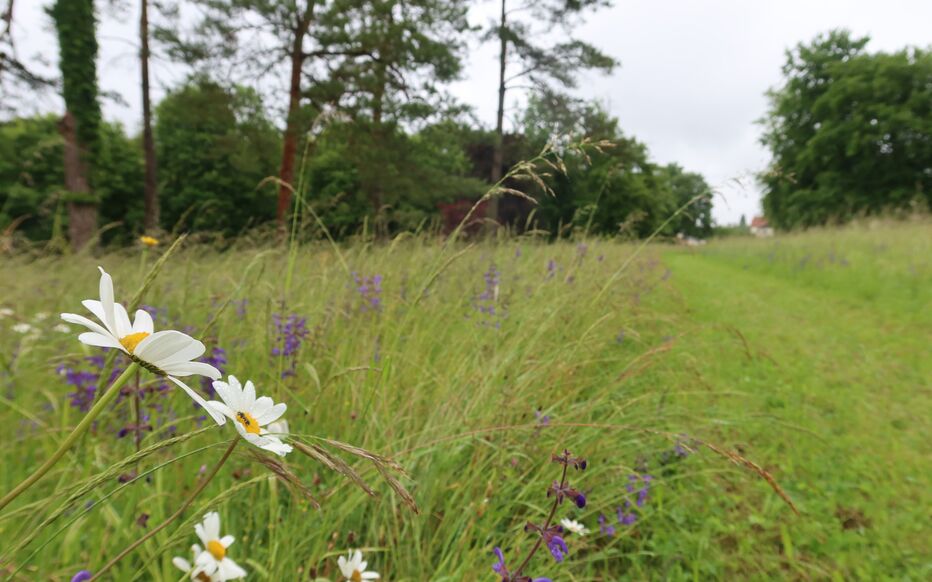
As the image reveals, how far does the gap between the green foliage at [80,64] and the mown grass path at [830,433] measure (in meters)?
10.9

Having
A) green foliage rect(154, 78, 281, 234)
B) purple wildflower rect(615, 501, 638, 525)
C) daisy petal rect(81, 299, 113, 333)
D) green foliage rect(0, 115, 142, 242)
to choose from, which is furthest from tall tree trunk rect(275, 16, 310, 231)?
daisy petal rect(81, 299, 113, 333)

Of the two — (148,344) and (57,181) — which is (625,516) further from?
(57,181)

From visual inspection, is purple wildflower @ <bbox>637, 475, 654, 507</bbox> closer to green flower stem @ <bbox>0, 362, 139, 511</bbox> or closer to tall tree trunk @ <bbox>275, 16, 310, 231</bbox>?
green flower stem @ <bbox>0, 362, 139, 511</bbox>

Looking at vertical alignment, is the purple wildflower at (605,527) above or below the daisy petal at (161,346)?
below

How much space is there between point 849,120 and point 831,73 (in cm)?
287

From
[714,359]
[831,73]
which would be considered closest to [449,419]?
[714,359]

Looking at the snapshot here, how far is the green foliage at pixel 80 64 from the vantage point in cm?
850

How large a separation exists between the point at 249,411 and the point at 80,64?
38.3 ft

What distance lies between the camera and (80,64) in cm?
870

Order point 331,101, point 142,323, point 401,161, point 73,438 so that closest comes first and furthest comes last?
point 73,438, point 142,323, point 331,101, point 401,161

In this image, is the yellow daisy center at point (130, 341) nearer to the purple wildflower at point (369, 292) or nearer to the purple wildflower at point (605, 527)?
the purple wildflower at point (605, 527)

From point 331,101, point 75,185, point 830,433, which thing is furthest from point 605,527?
point 75,185

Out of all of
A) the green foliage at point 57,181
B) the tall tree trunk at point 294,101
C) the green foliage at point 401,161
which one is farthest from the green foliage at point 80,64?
the green foliage at point 57,181

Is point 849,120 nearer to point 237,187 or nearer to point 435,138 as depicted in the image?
point 435,138
